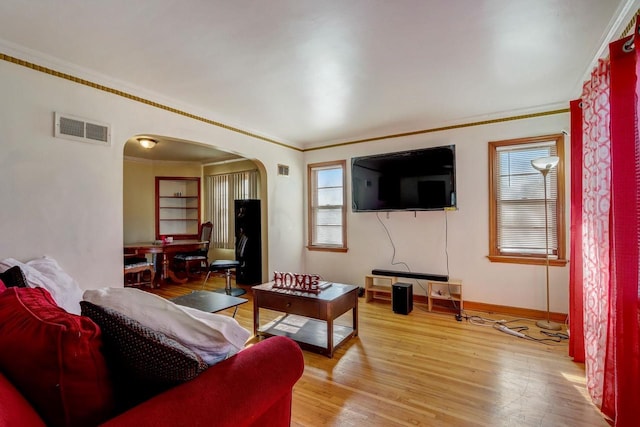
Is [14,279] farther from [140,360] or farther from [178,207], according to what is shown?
[178,207]

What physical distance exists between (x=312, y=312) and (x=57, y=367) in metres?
2.06

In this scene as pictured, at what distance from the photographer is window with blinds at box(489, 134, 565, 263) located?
3.52m

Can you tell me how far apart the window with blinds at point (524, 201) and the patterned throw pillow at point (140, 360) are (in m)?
3.87

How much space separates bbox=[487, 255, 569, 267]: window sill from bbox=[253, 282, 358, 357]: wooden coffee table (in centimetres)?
199

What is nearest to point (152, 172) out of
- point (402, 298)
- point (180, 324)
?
point (402, 298)

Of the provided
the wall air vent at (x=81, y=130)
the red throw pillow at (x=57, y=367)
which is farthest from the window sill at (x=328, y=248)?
the red throw pillow at (x=57, y=367)

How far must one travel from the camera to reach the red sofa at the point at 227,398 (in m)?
0.74

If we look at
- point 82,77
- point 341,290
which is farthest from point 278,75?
point 341,290

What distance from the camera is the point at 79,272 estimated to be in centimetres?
256

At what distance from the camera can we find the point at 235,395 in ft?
3.18

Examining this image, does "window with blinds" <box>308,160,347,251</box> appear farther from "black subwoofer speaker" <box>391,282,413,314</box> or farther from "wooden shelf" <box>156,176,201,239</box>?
"wooden shelf" <box>156,176,201,239</box>

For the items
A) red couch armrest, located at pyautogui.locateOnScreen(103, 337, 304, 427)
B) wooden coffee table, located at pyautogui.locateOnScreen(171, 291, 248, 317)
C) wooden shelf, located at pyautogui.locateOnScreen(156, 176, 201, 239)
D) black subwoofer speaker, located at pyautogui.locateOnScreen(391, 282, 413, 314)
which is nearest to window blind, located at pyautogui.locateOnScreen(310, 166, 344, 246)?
black subwoofer speaker, located at pyautogui.locateOnScreen(391, 282, 413, 314)

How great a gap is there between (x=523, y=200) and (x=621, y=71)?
7.47 ft

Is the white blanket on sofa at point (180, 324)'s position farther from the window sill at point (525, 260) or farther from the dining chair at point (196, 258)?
the dining chair at point (196, 258)
